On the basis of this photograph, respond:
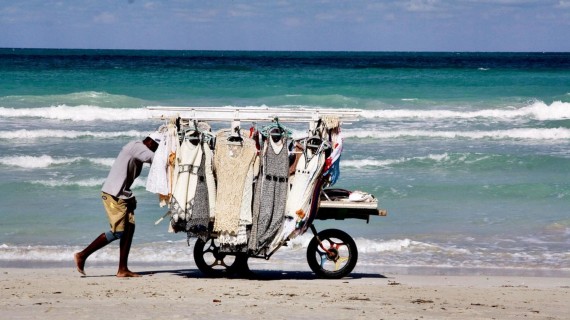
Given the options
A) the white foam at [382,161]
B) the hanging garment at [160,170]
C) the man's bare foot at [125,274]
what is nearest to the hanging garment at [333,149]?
the hanging garment at [160,170]

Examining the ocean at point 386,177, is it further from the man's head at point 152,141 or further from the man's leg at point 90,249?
the man's head at point 152,141

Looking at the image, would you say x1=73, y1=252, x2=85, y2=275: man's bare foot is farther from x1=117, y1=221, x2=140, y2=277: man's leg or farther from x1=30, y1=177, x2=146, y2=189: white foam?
x1=30, y1=177, x2=146, y2=189: white foam

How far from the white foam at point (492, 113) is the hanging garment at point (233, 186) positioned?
17.9 meters

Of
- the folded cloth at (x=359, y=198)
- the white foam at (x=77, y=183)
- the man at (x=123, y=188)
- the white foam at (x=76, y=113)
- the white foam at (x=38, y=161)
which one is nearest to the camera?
the man at (x=123, y=188)

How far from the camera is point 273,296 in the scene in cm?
729

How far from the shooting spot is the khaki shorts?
7.96 meters

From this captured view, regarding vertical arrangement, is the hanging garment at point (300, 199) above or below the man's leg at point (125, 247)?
above

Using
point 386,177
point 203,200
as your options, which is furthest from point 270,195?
point 386,177

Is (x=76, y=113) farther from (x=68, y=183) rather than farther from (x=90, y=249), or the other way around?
(x=90, y=249)

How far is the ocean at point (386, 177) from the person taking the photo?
9844mm

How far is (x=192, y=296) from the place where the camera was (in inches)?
283

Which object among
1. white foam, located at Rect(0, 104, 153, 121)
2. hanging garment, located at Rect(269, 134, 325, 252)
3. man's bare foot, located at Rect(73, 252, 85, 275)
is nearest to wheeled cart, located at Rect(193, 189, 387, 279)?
hanging garment, located at Rect(269, 134, 325, 252)

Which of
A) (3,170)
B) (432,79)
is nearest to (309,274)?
(3,170)

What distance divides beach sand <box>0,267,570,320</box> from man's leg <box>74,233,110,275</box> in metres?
0.13
